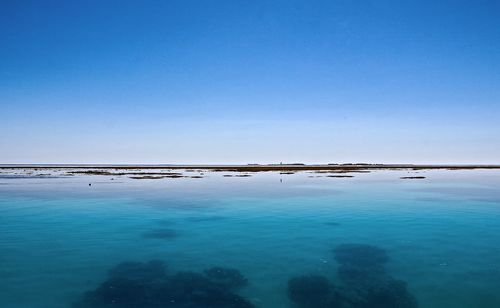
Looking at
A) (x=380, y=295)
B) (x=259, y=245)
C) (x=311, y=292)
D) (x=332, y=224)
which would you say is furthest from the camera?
(x=332, y=224)

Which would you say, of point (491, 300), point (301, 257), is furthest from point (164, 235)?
point (491, 300)

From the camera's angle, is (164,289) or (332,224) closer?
(164,289)

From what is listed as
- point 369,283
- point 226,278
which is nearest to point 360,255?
point 369,283

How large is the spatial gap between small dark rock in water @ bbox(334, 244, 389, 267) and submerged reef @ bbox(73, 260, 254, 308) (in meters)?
4.88

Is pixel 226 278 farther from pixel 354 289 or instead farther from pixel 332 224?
pixel 332 224

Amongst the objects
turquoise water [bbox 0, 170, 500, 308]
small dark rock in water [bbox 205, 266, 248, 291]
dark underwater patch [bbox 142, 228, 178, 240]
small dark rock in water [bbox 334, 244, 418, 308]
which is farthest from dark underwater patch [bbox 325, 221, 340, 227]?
small dark rock in water [bbox 205, 266, 248, 291]

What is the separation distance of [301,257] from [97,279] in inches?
326

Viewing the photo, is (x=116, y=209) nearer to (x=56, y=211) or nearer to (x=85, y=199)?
(x=56, y=211)

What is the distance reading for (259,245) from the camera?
54.2ft

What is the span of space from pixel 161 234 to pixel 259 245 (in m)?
6.20

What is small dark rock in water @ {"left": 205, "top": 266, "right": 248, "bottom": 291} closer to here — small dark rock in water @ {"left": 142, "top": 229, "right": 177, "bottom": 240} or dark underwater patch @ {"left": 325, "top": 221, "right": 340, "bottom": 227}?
small dark rock in water @ {"left": 142, "top": 229, "right": 177, "bottom": 240}

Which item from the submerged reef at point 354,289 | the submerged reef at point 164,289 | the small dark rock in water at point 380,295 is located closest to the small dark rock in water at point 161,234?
the submerged reef at point 164,289

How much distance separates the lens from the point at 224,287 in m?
11.2

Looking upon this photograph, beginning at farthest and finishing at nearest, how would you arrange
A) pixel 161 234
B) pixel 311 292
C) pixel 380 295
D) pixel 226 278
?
1. pixel 161 234
2. pixel 226 278
3. pixel 311 292
4. pixel 380 295
